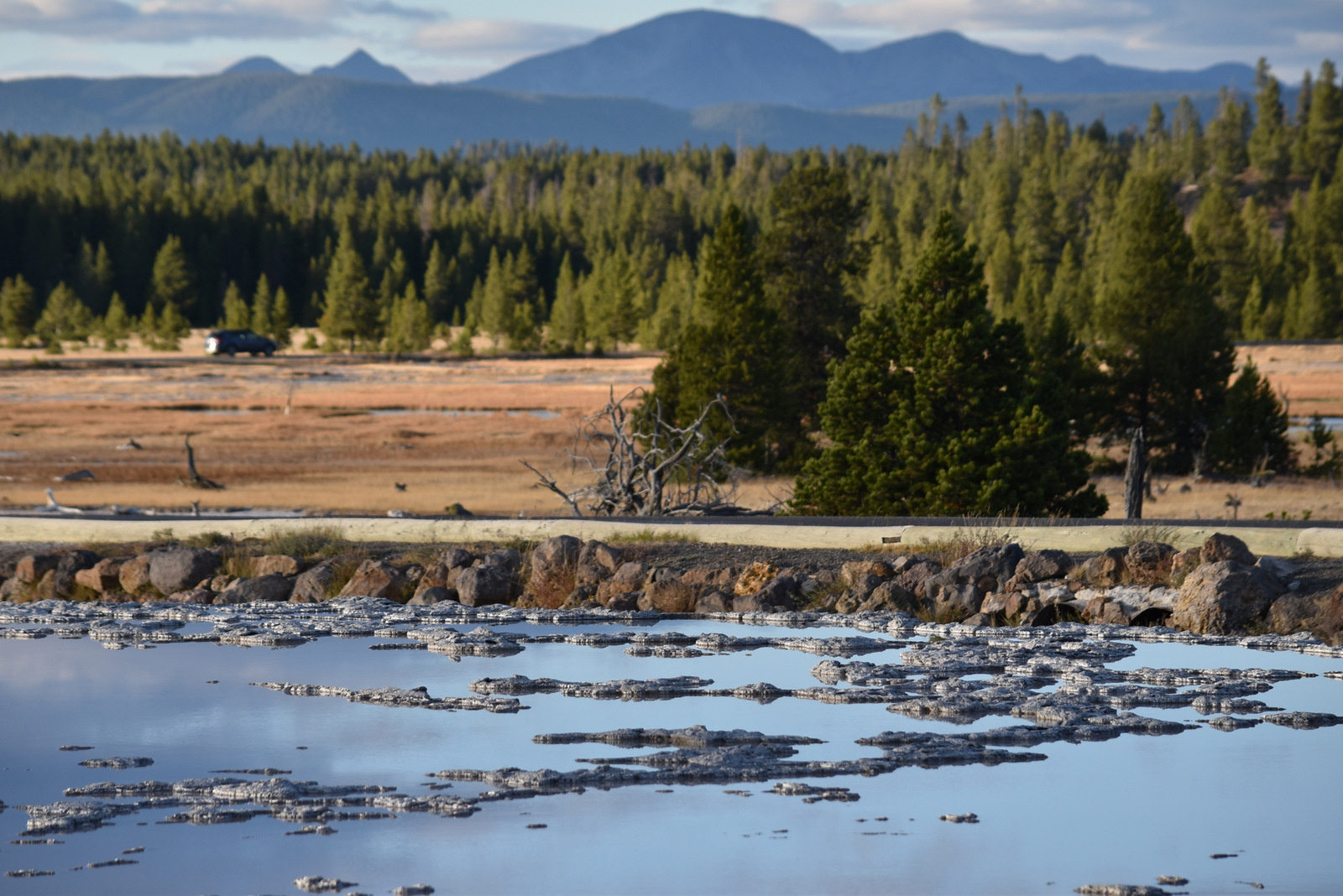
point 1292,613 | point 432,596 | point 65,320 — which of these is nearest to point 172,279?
point 65,320

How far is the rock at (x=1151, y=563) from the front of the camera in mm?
13180

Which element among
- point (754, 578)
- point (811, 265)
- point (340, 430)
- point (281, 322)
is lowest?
Result: point (340, 430)

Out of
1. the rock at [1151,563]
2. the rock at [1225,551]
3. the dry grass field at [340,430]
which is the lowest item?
the dry grass field at [340,430]

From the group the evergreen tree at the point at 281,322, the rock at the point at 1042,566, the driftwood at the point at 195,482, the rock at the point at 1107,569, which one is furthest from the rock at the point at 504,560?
the evergreen tree at the point at 281,322

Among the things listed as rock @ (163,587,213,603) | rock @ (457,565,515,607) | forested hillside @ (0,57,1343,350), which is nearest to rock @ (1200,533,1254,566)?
rock @ (457,565,515,607)

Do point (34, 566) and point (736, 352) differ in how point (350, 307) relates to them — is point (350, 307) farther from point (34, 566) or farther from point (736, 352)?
point (34, 566)

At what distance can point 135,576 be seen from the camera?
51.4ft

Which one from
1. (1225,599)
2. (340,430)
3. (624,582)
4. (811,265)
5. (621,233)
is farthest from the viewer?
(621,233)

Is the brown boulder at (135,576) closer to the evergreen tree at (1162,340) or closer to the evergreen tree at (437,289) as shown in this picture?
the evergreen tree at (1162,340)

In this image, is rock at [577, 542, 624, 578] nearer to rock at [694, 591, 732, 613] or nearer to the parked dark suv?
rock at [694, 591, 732, 613]

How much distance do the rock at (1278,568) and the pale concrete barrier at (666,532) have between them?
98 cm

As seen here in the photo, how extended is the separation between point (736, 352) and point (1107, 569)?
1904 centimetres

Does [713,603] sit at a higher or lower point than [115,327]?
higher

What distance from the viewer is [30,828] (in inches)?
271
